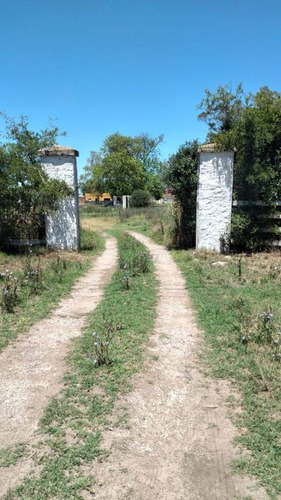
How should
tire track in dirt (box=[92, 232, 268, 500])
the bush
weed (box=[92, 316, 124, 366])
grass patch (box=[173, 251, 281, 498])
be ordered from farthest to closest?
the bush < weed (box=[92, 316, 124, 366]) < grass patch (box=[173, 251, 281, 498]) < tire track in dirt (box=[92, 232, 268, 500])

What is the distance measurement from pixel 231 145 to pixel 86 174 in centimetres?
5769

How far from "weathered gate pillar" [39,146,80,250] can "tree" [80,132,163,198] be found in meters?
32.9

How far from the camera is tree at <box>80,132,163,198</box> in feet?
149

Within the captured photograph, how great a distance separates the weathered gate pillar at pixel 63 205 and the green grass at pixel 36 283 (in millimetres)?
420

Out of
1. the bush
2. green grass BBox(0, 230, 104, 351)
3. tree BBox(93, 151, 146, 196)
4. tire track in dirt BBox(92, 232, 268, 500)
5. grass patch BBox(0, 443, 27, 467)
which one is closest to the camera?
tire track in dirt BBox(92, 232, 268, 500)

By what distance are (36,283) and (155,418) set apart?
13.7ft

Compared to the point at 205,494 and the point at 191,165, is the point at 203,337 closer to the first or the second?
the point at 205,494

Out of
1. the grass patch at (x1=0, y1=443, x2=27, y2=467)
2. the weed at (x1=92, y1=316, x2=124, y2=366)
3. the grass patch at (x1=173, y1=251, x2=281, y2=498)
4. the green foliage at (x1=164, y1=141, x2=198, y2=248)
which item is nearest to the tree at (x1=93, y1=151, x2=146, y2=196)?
the green foliage at (x1=164, y1=141, x2=198, y2=248)

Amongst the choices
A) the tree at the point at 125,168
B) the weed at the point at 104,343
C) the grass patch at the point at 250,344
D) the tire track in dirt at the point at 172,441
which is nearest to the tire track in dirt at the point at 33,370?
the weed at the point at 104,343

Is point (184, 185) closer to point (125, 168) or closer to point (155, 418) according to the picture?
point (155, 418)

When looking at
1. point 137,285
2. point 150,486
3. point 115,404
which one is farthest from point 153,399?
point 137,285

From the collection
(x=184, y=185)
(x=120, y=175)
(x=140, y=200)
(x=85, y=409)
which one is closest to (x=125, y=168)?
(x=120, y=175)

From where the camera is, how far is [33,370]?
353cm

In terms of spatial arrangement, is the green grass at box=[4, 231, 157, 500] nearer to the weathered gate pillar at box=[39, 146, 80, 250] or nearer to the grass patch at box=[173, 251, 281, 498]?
the grass patch at box=[173, 251, 281, 498]
